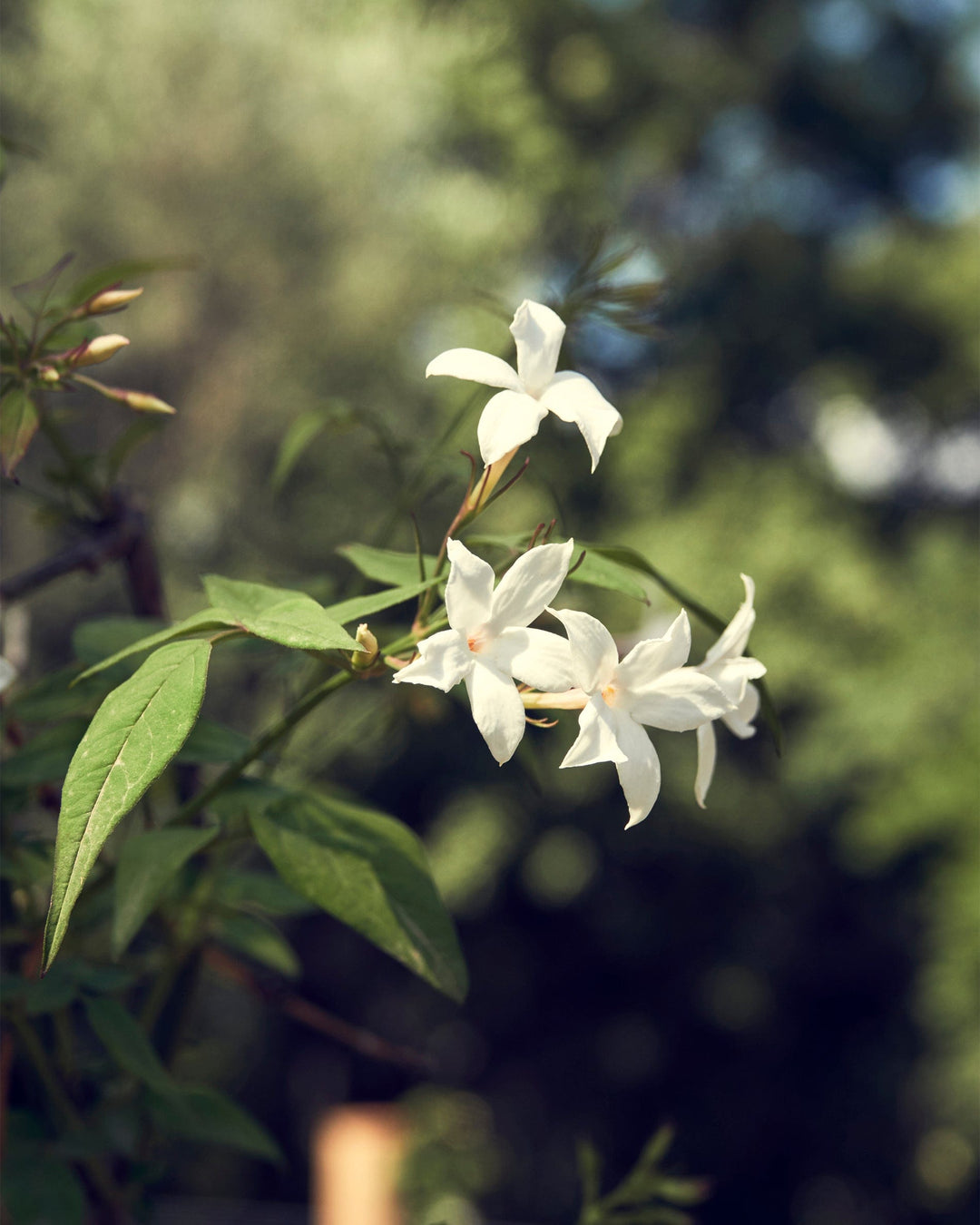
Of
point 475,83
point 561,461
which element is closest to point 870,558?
point 475,83

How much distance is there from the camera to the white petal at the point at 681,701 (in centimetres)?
24

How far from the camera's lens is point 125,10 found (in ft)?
16.6

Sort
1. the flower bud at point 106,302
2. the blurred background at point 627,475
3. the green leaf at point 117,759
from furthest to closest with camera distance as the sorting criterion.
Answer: the blurred background at point 627,475
the flower bud at point 106,302
the green leaf at point 117,759

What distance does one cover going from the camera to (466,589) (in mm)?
229

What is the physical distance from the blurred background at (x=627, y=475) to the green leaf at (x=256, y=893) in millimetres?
3066

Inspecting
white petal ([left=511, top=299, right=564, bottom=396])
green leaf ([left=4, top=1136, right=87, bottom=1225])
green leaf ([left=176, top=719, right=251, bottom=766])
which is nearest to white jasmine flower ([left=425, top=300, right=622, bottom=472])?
white petal ([left=511, top=299, right=564, bottom=396])

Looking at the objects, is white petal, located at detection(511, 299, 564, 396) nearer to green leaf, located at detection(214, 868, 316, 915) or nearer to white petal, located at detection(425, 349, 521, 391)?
white petal, located at detection(425, 349, 521, 391)

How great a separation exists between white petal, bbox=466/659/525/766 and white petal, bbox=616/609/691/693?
0.03m

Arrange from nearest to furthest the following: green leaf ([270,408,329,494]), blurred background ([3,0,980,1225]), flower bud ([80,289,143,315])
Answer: flower bud ([80,289,143,315]) → green leaf ([270,408,329,494]) → blurred background ([3,0,980,1225])

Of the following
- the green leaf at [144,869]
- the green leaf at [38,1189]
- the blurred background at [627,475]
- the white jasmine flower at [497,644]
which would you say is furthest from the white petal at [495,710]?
the blurred background at [627,475]

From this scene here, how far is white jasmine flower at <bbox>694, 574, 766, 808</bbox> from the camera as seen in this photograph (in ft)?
0.86

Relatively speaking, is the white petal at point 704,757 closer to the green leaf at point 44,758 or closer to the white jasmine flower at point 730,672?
the white jasmine flower at point 730,672

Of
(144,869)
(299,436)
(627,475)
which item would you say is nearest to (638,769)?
(144,869)

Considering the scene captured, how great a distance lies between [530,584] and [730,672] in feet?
0.20
